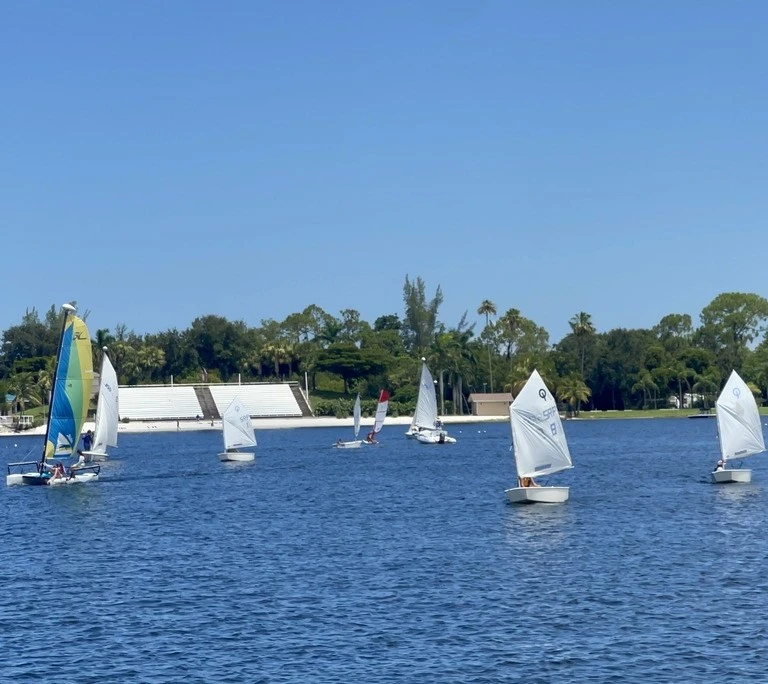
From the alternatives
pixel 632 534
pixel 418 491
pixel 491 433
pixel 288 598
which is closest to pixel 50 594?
pixel 288 598

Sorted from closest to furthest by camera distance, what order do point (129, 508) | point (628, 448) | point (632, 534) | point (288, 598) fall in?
point (288, 598) → point (632, 534) → point (129, 508) → point (628, 448)

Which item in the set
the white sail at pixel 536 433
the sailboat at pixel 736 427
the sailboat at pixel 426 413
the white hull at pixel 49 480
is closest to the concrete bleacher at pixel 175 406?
the sailboat at pixel 426 413

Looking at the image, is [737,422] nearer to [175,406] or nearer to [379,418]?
[379,418]

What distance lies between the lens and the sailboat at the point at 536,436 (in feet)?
197

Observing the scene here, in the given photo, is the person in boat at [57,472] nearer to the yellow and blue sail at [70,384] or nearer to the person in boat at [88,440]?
the yellow and blue sail at [70,384]

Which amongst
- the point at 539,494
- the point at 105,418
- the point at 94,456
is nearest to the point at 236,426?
the point at 94,456

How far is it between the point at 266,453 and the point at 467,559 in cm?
7264

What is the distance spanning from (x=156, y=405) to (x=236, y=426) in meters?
90.2

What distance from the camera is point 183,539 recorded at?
5438cm

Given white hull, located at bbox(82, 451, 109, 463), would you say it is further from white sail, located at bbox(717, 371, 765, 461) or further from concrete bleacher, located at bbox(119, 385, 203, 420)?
concrete bleacher, located at bbox(119, 385, 203, 420)

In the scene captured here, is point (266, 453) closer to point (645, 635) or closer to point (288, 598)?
point (288, 598)

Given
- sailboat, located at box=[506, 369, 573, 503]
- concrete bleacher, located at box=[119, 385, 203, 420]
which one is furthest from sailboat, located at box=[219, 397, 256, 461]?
concrete bleacher, located at box=[119, 385, 203, 420]

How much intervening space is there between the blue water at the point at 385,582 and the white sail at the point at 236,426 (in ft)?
77.3

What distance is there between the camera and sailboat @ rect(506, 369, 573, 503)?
60.2m
